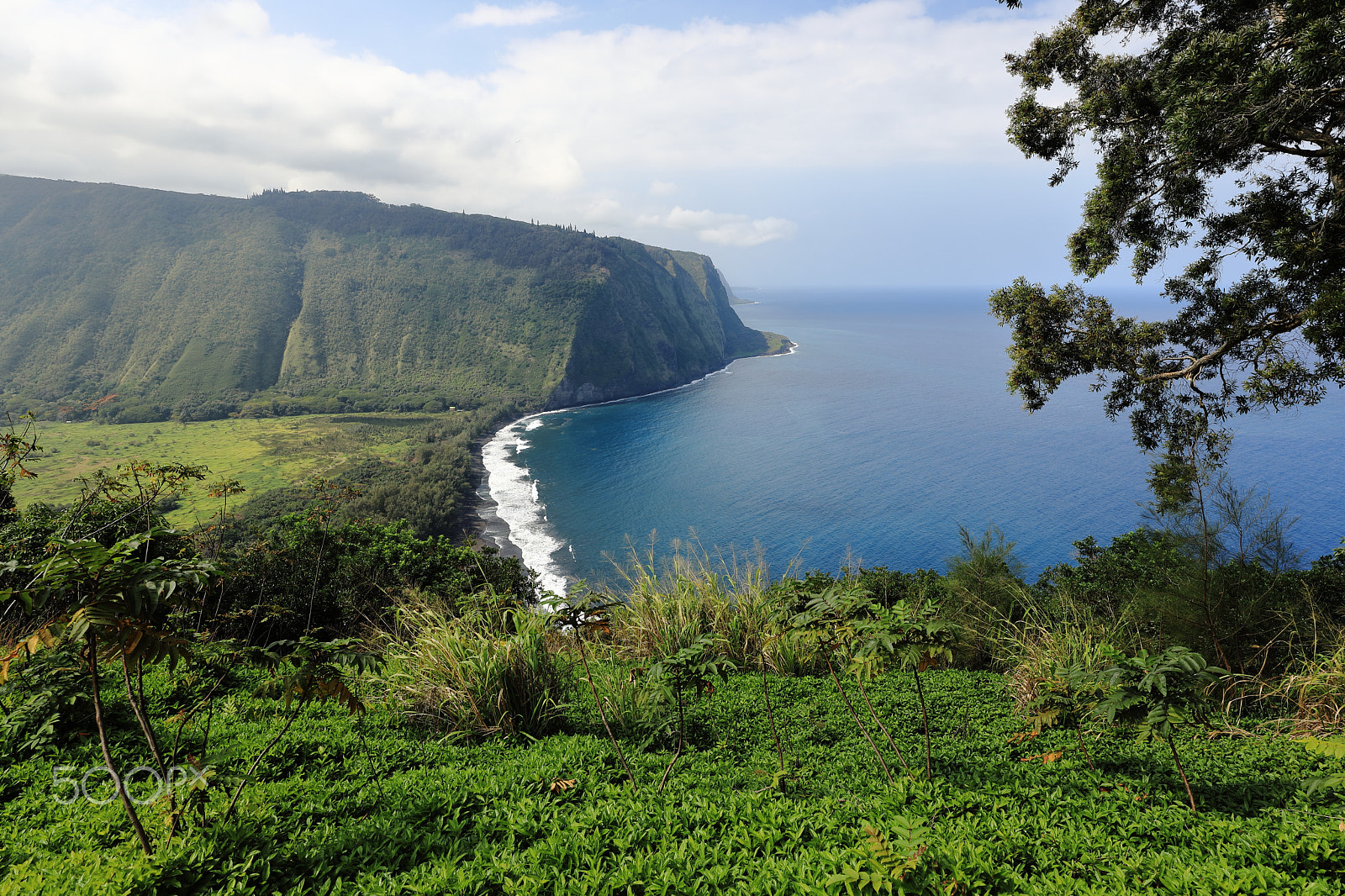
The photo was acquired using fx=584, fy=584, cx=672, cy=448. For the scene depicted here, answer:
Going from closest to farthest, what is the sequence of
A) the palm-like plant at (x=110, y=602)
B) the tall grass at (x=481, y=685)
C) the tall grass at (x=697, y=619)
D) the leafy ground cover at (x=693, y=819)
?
the palm-like plant at (x=110, y=602) → the leafy ground cover at (x=693, y=819) → the tall grass at (x=481, y=685) → the tall grass at (x=697, y=619)

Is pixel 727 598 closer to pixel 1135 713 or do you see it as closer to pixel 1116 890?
pixel 1135 713

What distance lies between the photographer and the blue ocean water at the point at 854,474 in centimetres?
3412

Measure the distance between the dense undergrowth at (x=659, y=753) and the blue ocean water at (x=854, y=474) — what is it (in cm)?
1081

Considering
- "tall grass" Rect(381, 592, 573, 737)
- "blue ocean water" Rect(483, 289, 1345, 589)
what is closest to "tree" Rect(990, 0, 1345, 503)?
"tall grass" Rect(381, 592, 573, 737)

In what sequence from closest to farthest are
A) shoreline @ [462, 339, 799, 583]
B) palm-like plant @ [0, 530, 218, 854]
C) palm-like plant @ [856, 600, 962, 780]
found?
palm-like plant @ [0, 530, 218, 854]
palm-like plant @ [856, 600, 962, 780]
shoreline @ [462, 339, 799, 583]

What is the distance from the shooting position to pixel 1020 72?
7.80 meters

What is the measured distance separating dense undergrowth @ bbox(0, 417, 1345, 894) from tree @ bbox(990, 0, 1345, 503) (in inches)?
109

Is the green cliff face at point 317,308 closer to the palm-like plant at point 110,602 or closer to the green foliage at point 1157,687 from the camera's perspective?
the palm-like plant at point 110,602

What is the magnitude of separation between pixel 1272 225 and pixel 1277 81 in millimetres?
2173

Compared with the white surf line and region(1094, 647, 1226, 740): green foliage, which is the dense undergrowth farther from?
the white surf line

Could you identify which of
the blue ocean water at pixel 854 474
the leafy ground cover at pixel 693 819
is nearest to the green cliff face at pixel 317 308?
the blue ocean water at pixel 854 474

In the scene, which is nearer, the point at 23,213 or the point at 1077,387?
the point at 1077,387

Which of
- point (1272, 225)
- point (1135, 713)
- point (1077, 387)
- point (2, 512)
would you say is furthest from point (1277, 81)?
point (1077, 387)

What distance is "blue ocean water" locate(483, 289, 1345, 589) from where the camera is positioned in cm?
3412
